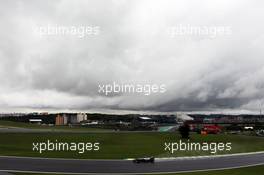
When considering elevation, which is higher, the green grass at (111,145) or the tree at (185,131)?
the tree at (185,131)

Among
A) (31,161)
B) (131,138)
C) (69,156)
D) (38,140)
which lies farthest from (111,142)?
(31,161)

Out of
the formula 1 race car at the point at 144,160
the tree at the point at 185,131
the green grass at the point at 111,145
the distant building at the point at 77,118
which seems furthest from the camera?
the distant building at the point at 77,118

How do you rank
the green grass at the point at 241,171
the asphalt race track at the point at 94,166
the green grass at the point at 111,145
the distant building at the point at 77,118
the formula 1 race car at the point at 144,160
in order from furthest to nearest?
the distant building at the point at 77,118 < the green grass at the point at 111,145 < the formula 1 race car at the point at 144,160 < the green grass at the point at 241,171 < the asphalt race track at the point at 94,166

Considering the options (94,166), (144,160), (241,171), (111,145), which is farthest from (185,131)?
(94,166)

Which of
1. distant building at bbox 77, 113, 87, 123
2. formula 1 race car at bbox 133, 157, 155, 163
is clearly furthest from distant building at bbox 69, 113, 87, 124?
formula 1 race car at bbox 133, 157, 155, 163

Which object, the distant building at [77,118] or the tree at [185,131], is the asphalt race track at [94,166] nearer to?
the tree at [185,131]

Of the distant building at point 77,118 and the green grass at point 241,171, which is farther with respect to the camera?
the distant building at point 77,118

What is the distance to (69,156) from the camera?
5238 centimetres

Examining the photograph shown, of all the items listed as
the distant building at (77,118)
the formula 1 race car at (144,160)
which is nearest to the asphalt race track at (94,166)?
the formula 1 race car at (144,160)

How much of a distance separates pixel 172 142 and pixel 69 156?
20.9 metres

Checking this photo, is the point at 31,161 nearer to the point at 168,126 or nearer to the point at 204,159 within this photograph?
the point at 204,159

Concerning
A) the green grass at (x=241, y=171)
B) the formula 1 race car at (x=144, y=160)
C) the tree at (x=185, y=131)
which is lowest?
the green grass at (x=241, y=171)

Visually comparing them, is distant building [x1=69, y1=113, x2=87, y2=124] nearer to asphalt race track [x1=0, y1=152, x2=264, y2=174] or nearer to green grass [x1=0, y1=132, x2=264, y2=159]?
green grass [x1=0, y1=132, x2=264, y2=159]

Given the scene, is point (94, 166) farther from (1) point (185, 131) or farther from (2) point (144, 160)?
(1) point (185, 131)
